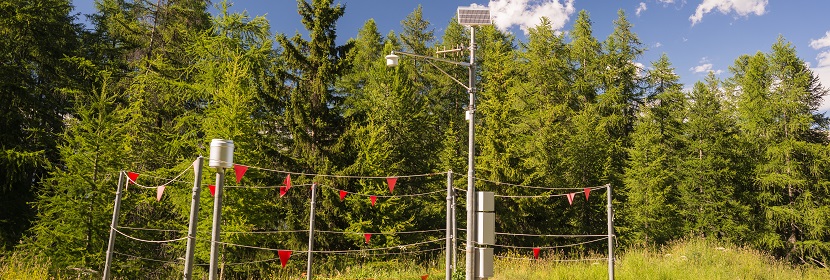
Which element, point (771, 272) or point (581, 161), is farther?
point (581, 161)

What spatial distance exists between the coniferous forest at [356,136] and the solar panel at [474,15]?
6454 millimetres

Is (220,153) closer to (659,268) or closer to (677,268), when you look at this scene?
(659,268)

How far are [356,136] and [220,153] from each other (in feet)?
42.4

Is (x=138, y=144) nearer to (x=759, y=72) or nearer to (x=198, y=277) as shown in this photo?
(x=198, y=277)

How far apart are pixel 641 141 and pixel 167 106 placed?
2075 centimetres

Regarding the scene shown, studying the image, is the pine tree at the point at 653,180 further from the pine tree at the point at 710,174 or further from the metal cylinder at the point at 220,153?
the metal cylinder at the point at 220,153

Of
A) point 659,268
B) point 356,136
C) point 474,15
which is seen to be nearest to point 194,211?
point 474,15

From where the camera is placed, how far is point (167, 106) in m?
18.9

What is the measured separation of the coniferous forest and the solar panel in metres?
6.45

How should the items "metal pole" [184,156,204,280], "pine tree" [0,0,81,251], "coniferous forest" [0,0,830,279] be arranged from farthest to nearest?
"pine tree" [0,0,81,251]
"coniferous forest" [0,0,830,279]
"metal pole" [184,156,204,280]

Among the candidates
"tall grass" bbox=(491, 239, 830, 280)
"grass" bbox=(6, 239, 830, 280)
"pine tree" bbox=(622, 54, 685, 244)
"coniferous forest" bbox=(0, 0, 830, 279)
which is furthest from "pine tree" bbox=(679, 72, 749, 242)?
"tall grass" bbox=(491, 239, 830, 280)

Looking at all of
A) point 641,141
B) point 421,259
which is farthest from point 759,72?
point 421,259

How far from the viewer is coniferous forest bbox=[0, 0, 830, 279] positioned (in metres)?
15.1

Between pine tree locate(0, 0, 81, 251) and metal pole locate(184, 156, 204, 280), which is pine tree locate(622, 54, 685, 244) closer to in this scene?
metal pole locate(184, 156, 204, 280)
